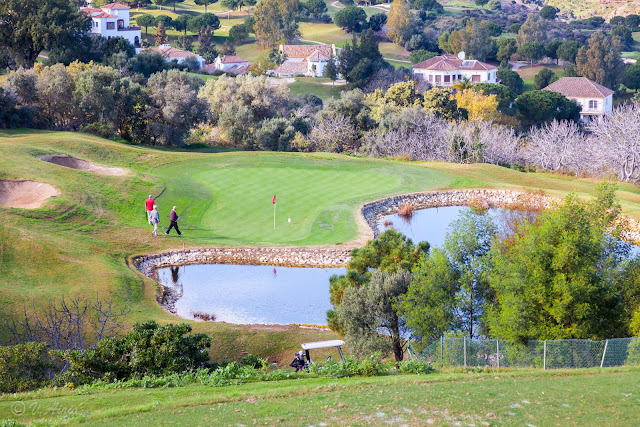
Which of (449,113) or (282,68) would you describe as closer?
(449,113)

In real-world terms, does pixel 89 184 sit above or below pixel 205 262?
above

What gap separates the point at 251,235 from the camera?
124 feet

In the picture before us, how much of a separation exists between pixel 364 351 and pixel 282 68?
9818 cm

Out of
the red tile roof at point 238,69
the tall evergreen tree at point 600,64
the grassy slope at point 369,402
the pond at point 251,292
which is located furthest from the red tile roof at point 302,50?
the grassy slope at point 369,402

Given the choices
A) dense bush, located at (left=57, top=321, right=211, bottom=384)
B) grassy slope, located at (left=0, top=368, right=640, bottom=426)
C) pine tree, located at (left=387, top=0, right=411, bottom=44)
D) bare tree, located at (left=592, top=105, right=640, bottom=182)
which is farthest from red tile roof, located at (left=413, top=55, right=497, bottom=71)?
grassy slope, located at (left=0, top=368, right=640, bottom=426)

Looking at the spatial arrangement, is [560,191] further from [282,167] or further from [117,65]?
[117,65]

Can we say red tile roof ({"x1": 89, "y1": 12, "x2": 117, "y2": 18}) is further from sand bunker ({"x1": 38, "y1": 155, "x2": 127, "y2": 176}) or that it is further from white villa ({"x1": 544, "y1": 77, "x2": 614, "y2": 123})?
sand bunker ({"x1": 38, "y1": 155, "x2": 127, "y2": 176})

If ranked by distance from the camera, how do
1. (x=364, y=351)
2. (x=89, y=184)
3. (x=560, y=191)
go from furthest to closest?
(x=560, y=191) → (x=89, y=184) → (x=364, y=351)

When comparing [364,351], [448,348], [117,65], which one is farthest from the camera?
[117,65]

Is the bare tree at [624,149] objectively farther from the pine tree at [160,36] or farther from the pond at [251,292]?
→ the pine tree at [160,36]

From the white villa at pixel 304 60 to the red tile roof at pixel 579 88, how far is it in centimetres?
3243

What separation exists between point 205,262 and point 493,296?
15788 millimetres

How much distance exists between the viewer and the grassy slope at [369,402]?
591 inches

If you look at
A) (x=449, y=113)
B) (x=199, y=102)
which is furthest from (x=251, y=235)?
(x=449, y=113)
